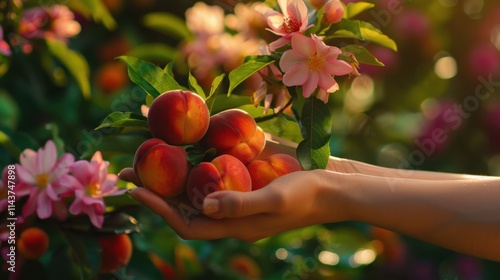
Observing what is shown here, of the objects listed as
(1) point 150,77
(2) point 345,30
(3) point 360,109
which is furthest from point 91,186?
(3) point 360,109

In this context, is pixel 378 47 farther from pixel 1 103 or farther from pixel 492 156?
pixel 1 103

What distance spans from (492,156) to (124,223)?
1081mm

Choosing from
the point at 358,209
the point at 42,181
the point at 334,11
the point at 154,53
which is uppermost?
the point at 334,11

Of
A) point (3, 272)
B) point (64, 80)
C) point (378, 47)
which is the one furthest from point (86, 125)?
point (378, 47)

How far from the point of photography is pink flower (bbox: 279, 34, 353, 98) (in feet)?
3.55

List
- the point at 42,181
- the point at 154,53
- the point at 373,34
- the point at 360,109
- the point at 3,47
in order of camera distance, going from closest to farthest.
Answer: the point at 373,34
the point at 42,181
the point at 3,47
the point at 154,53
the point at 360,109

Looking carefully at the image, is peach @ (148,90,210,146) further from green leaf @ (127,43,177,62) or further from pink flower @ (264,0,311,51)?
green leaf @ (127,43,177,62)

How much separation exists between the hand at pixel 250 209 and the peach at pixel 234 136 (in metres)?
0.09

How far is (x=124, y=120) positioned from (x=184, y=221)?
0.52 ft

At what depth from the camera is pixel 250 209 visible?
957 millimetres

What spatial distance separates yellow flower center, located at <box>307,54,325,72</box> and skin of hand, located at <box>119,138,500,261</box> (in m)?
0.13

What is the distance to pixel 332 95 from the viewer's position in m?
2.05

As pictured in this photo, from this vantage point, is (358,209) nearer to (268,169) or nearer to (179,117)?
(268,169)

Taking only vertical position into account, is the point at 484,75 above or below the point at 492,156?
above
